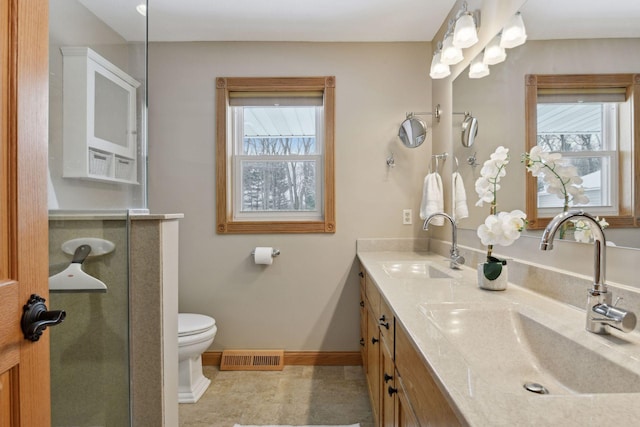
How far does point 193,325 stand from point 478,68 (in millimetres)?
2137

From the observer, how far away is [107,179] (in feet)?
3.95

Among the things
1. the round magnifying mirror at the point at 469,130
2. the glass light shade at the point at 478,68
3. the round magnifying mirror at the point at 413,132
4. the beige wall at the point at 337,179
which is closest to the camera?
the glass light shade at the point at 478,68

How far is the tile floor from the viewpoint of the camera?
192 cm

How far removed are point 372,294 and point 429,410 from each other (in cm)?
103

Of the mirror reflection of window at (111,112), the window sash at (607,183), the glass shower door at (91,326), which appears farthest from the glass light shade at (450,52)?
the glass shower door at (91,326)

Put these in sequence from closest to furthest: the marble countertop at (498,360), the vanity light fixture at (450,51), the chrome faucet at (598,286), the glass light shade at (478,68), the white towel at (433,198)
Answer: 1. the marble countertop at (498,360)
2. the chrome faucet at (598,286)
3. the glass light shade at (478,68)
4. the vanity light fixture at (450,51)
5. the white towel at (433,198)

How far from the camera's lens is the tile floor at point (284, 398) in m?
1.92

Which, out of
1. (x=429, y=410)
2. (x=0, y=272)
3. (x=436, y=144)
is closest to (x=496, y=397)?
(x=429, y=410)

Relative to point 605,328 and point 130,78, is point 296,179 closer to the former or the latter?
point 130,78

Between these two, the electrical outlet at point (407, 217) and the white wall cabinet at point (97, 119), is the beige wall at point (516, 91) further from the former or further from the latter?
the white wall cabinet at point (97, 119)

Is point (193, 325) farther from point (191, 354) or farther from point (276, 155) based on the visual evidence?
point (276, 155)

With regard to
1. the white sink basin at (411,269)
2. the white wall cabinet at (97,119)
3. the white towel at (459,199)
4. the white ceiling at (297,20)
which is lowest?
the white sink basin at (411,269)

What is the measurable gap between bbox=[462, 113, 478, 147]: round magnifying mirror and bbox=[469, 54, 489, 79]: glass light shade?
0.68 feet

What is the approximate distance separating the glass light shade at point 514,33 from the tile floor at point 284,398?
6.29 ft
